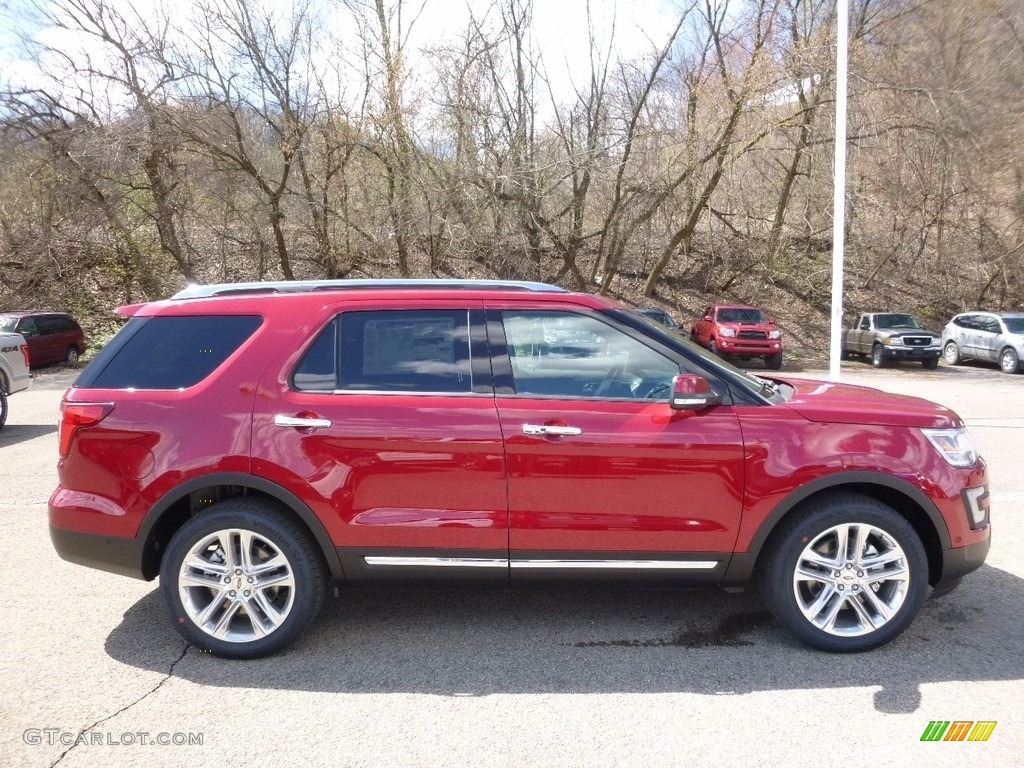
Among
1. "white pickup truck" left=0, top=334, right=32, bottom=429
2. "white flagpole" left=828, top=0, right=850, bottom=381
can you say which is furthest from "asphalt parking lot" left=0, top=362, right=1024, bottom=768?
"white pickup truck" left=0, top=334, right=32, bottom=429

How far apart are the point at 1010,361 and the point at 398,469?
20.8 metres

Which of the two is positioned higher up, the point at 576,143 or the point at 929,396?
the point at 576,143

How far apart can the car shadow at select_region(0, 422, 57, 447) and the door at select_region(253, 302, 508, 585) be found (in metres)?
7.65

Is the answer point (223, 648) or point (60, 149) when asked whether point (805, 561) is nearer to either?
point (223, 648)

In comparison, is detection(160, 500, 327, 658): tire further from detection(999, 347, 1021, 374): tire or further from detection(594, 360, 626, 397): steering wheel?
detection(999, 347, 1021, 374): tire

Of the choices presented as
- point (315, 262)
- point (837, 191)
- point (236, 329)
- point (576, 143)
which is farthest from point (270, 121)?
point (236, 329)

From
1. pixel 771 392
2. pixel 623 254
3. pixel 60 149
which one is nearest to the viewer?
pixel 771 392

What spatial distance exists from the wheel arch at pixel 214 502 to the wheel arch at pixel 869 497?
198cm

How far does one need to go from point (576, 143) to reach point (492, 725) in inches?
932

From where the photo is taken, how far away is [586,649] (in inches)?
145

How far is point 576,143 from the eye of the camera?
80.9ft

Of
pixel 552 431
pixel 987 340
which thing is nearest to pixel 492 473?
pixel 552 431

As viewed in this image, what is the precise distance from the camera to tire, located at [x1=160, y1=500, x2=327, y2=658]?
3594 millimetres

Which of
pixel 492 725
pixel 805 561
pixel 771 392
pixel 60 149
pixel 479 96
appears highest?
pixel 479 96
